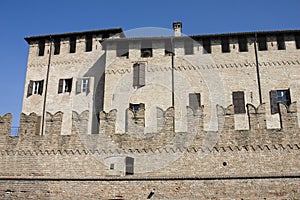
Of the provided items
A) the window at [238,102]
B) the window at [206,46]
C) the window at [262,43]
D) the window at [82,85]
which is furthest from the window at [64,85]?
the window at [262,43]

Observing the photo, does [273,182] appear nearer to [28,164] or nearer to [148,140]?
[148,140]

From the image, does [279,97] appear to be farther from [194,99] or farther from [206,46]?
[206,46]

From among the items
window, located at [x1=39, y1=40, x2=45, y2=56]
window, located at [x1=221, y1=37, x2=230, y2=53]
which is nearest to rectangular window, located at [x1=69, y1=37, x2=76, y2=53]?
window, located at [x1=39, y1=40, x2=45, y2=56]

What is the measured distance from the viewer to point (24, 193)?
11.6 meters

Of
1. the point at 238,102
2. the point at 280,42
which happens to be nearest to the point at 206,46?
the point at 238,102

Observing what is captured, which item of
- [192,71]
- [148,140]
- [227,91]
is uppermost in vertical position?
[192,71]

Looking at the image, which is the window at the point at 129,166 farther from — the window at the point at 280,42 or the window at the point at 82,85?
the window at the point at 280,42

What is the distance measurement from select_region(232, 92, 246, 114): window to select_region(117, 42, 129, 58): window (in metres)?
6.89

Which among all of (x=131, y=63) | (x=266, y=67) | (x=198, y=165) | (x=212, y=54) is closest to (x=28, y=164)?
(x=198, y=165)

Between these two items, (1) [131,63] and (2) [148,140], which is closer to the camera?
(2) [148,140]

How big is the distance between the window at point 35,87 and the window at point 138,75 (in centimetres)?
680

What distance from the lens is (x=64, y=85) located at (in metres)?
22.2

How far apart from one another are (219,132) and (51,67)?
48.8 feet

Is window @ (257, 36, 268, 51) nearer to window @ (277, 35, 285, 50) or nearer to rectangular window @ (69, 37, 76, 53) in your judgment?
window @ (277, 35, 285, 50)
